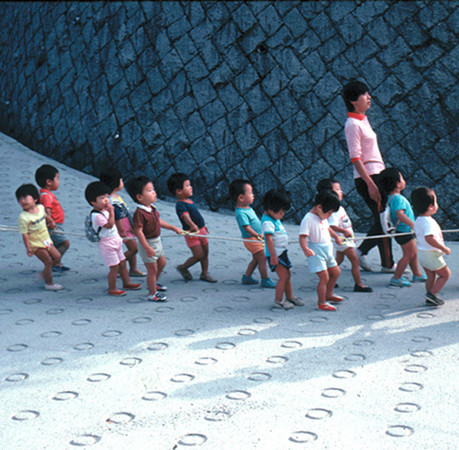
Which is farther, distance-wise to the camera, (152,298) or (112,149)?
(112,149)

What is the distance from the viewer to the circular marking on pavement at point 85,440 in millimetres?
2044

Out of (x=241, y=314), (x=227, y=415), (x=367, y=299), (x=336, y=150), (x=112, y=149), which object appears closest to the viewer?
(x=227, y=415)

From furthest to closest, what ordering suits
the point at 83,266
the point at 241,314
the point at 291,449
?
1. the point at 83,266
2. the point at 241,314
3. the point at 291,449

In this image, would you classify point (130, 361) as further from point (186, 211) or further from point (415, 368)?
point (186, 211)

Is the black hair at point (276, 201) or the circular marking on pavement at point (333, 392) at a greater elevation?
the black hair at point (276, 201)

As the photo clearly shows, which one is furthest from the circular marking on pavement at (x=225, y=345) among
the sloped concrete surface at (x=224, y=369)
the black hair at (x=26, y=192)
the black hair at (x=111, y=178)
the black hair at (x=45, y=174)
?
the black hair at (x=45, y=174)

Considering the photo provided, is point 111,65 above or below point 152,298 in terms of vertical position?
above

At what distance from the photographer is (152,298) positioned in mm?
3928

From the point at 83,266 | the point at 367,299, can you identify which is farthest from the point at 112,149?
the point at 367,299

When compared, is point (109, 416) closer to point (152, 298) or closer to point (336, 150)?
point (152, 298)

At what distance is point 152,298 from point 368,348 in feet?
5.17

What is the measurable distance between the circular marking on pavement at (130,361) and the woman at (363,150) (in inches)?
91.8

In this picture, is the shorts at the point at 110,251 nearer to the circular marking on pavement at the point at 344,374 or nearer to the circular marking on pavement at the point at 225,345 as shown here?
the circular marking on pavement at the point at 225,345

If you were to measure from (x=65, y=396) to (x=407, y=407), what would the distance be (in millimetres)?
1380
